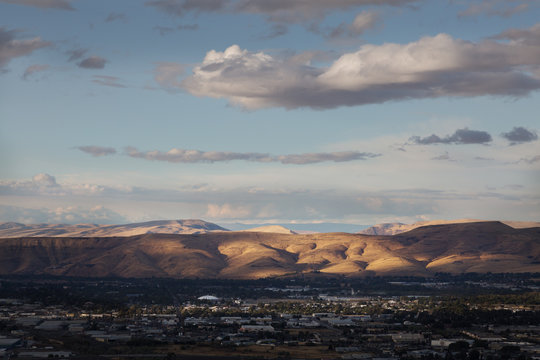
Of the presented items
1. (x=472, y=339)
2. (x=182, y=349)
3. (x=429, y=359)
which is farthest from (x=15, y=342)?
(x=472, y=339)

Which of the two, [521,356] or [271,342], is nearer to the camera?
[521,356]

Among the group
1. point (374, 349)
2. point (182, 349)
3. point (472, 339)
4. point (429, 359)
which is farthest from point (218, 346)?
point (472, 339)

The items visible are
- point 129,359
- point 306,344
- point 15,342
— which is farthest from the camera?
point 306,344

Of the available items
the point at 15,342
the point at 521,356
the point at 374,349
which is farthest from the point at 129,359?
the point at 521,356

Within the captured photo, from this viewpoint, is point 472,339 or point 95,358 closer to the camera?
point 95,358

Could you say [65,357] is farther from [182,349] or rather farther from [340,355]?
[340,355]

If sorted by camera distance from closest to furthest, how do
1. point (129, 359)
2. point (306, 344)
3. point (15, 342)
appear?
point (129, 359), point (15, 342), point (306, 344)

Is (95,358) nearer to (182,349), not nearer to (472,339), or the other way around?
(182,349)
